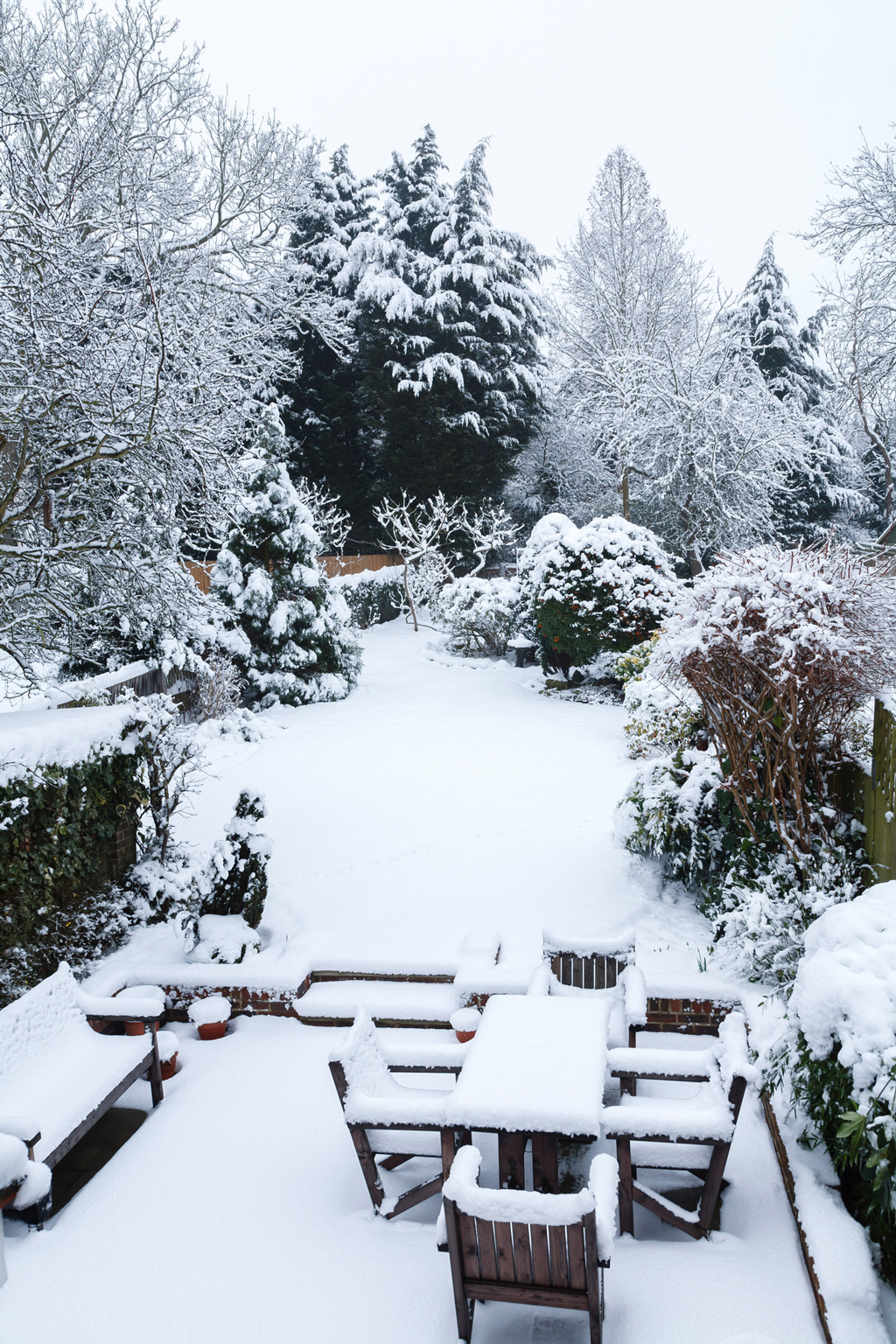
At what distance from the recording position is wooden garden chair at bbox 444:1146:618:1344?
2.24 meters

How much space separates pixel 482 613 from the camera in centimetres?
1573

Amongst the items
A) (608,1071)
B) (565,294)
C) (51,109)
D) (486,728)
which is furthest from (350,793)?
(565,294)

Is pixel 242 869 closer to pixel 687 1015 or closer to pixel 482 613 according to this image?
pixel 687 1015

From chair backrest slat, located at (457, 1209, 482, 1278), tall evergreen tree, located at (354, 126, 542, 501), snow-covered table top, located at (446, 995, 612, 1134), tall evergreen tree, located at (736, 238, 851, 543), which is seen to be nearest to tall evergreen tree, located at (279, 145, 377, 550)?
tall evergreen tree, located at (354, 126, 542, 501)

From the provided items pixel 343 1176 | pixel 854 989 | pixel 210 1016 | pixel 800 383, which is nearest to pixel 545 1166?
pixel 343 1176

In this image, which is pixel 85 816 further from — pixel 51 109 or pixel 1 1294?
pixel 51 109

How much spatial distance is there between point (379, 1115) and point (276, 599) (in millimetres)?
10061

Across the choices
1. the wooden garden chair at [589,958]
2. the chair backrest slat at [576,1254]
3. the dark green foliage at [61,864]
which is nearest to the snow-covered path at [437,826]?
the wooden garden chair at [589,958]

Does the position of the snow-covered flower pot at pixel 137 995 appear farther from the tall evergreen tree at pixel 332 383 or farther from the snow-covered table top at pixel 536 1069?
the tall evergreen tree at pixel 332 383

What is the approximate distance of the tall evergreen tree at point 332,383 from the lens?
2559cm

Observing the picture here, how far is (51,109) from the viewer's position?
6727mm

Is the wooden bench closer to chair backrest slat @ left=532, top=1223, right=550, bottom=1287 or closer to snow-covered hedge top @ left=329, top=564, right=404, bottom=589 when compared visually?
chair backrest slat @ left=532, top=1223, right=550, bottom=1287

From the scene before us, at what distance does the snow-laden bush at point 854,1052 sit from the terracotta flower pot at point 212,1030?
9.59 ft

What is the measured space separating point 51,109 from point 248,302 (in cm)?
269
